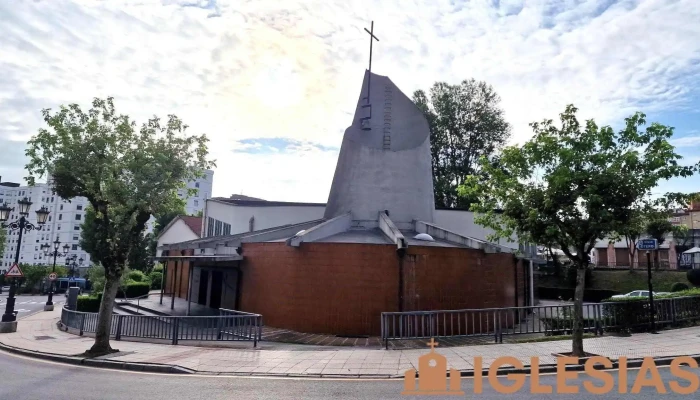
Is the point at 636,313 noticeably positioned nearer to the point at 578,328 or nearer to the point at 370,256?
the point at 578,328

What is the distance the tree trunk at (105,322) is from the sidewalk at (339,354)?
0.53 metres

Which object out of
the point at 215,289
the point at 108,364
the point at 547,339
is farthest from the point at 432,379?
the point at 215,289

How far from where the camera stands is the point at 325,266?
16.1 m

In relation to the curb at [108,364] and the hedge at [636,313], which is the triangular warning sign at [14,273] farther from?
the hedge at [636,313]

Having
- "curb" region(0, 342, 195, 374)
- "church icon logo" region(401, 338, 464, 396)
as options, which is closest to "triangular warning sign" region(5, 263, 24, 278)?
"curb" region(0, 342, 195, 374)

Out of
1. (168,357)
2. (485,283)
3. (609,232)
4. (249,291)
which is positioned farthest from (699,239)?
(168,357)

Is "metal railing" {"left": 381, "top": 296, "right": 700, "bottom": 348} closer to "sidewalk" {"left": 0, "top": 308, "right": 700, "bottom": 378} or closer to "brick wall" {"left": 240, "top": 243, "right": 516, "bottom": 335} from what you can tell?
"sidewalk" {"left": 0, "top": 308, "right": 700, "bottom": 378}

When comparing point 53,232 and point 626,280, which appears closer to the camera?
point 626,280

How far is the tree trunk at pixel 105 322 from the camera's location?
12.4m

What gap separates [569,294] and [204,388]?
3963cm

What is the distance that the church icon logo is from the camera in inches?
316

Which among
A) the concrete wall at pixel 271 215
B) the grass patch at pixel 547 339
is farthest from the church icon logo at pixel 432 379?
the concrete wall at pixel 271 215

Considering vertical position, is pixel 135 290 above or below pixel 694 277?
below

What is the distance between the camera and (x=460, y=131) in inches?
1601
